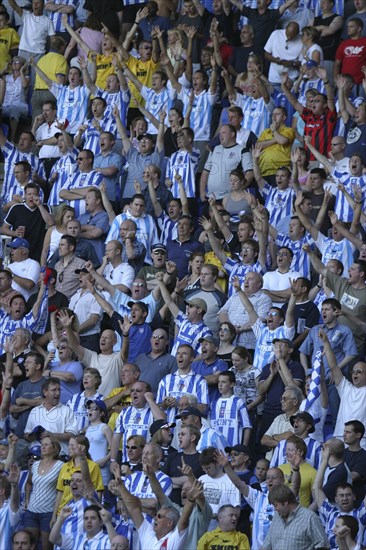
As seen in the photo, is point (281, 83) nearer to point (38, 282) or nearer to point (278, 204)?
point (278, 204)

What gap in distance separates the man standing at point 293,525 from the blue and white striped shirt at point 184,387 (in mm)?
2422

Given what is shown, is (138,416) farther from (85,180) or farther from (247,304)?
(85,180)

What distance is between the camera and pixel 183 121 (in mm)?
18422

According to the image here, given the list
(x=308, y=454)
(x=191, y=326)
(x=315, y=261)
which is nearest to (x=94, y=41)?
(x=315, y=261)

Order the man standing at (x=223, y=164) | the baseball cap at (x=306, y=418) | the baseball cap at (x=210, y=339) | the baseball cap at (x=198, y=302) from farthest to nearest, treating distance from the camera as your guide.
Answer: the man standing at (x=223, y=164)
the baseball cap at (x=198, y=302)
the baseball cap at (x=210, y=339)
the baseball cap at (x=306, y=418)

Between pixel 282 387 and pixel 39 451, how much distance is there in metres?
2.19

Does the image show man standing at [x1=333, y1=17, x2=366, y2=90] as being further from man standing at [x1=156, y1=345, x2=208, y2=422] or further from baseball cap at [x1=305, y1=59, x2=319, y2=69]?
man standing at [x1=156, y1=345, x2=208, y2=422]

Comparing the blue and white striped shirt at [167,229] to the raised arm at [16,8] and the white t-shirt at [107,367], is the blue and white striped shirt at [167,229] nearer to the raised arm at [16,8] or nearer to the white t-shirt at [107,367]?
the white t-shirt at [107,367]

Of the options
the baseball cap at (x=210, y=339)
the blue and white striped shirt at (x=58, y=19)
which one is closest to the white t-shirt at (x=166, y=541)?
the baseball cap at (x=210, y=339)

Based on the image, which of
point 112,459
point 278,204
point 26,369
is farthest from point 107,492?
point 278,204

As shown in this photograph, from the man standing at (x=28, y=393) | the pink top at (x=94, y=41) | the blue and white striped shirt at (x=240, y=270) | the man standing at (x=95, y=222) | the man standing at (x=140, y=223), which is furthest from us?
the pink top at (x=94, y=41)

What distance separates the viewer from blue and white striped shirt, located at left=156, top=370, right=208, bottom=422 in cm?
1446

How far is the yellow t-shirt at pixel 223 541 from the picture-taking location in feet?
40.5

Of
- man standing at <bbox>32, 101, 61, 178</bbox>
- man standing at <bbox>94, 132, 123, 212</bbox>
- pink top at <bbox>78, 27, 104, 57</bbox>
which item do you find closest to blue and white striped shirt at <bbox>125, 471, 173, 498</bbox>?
man standing at <bbox>94, 132, 123, 212</bbox>
